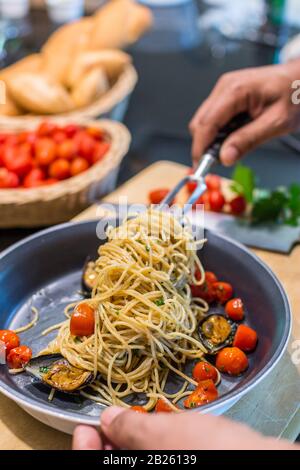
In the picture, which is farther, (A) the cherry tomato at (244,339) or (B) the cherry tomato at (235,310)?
(B) the cherry tomato at (235,310)

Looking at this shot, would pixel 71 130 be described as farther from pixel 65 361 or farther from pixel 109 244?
pixel 65 361

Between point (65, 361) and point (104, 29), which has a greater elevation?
point (104, 29)

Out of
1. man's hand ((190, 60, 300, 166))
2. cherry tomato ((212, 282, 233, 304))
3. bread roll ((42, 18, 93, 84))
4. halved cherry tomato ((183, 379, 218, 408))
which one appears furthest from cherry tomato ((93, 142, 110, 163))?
halved cherry tomato ((183, 379, 218, 408))

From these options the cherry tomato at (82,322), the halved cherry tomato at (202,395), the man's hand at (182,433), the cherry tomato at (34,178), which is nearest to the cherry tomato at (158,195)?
the cherry tomato at (34,178)

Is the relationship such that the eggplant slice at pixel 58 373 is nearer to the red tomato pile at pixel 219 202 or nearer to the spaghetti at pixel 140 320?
the spaghetti at pixel 140 320

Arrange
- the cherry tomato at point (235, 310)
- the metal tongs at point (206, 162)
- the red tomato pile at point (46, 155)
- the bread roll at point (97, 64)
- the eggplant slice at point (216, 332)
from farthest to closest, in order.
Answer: the bread roll at point (97, 64)
the red tomato pile at point (46, 155)
the metal tongs at point (206, 162)
the cherry tomato at point (235, 310)
the eggplant slice at point (216, 332)

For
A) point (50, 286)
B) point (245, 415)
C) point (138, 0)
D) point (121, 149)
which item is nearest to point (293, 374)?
point (245, 415)

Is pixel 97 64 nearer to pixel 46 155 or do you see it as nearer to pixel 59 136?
pixel 59 136

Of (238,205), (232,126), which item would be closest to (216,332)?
(238,205)
